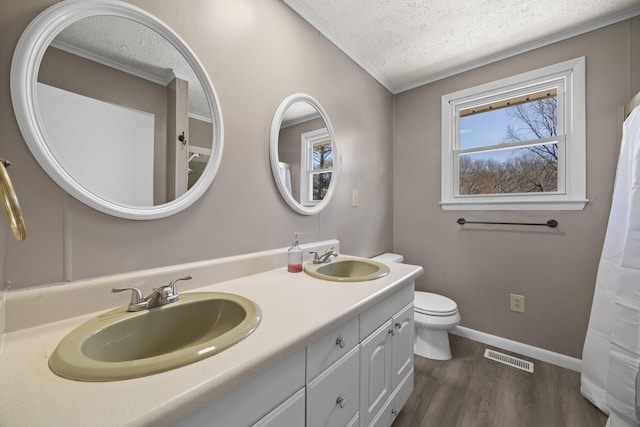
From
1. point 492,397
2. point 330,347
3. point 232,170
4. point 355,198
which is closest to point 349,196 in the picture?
point 355,198

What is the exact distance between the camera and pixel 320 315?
30.0 inches

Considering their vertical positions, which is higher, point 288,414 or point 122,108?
point 122,108

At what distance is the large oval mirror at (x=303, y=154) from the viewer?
137 centimetres

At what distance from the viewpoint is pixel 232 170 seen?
1158mm

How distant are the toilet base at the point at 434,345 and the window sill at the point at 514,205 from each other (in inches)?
40.8

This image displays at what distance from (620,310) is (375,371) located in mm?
1304

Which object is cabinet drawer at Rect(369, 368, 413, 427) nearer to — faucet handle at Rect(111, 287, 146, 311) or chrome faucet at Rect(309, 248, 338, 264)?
chrome faucet at Rect(309, 248, 338, 264)

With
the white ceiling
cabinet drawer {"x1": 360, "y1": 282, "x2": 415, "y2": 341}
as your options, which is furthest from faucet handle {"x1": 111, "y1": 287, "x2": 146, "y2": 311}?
the white ceiling

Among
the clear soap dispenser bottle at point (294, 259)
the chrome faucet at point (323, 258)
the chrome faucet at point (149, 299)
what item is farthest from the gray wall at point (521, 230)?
the chrome faucet at point (149, 299)

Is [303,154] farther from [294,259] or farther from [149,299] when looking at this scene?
[149,299]

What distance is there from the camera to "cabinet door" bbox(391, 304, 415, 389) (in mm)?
1192

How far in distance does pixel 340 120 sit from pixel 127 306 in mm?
1643

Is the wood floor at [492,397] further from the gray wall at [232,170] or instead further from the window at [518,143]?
the window at [518,143]

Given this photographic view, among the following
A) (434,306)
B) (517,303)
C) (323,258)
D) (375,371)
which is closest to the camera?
(375,371)
